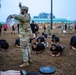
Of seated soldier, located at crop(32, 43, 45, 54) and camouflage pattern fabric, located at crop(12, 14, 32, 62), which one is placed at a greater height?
camouflage pattern fabric, located at crop(12, 14, 32, 62)

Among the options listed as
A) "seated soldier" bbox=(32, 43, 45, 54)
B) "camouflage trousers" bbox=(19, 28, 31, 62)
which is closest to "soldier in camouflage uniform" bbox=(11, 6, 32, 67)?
"camouflage trousers" bbox=(19, 28, 31, 62)

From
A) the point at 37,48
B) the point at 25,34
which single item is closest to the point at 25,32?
the point at 25,34

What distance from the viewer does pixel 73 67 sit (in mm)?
6602

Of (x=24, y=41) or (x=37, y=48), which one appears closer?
(x=24, y=41)

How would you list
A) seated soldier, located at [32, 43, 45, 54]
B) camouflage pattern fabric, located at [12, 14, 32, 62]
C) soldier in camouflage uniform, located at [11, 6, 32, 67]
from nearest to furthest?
soldier in camouflage uniform, located at [11, 6, 32, 67], camouflage pattern fabric, located at [12, 14, 32, 62], seated soldier, located at [32, 43, 45, 54]

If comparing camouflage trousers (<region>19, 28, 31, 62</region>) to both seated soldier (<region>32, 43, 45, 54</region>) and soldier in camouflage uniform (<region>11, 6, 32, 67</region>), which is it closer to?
soldier in camouflage uniform (<region>11, 6, 32, 67</region>)

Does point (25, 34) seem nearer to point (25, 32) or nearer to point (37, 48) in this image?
point (25, 32)

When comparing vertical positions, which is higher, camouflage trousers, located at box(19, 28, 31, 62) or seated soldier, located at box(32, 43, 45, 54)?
camouflage trousers, located at box(19, 28, 31, 62)

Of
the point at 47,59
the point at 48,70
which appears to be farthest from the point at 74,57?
the point at 48,70

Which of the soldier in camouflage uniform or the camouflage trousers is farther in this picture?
the camouflage trousers

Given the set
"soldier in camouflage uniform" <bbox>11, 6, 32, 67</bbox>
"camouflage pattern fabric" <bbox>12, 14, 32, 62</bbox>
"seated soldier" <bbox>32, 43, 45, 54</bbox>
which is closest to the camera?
"soldier in camouflage uniform" <bbox>11, 6, 32, 67</bbox>

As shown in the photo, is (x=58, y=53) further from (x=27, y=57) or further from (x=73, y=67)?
(x=27, y=57)

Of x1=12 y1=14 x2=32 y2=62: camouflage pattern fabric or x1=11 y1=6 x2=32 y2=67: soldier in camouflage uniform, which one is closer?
x1=11 y1=6 x2=32 y2=67: soldier in camouflage uniform

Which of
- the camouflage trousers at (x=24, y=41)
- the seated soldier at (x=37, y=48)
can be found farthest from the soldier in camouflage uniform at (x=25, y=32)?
the seated soldier at (x=37, y=48)
